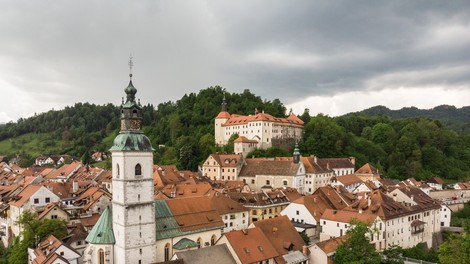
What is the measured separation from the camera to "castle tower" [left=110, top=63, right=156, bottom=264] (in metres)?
37.5

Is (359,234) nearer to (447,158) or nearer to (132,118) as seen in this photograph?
(132,118)

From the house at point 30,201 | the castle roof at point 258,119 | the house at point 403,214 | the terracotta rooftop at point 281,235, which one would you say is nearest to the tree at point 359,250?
the terracotta rooftop at point 281,235

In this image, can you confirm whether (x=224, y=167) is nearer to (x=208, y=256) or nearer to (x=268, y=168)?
(x=268, y=168)

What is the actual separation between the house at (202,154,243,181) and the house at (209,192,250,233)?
30.0 metres

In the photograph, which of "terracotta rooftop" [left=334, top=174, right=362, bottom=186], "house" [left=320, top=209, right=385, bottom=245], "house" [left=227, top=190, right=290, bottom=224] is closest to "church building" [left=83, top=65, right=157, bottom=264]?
"house" [left=227, top=190, right=290, bottom=224]

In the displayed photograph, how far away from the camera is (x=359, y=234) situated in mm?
39031

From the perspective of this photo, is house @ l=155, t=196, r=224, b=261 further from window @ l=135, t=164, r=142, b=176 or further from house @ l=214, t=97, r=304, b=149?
house @ l=214, t=97, r=304, b=149

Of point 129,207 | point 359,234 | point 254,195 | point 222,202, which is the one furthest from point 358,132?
point 129,207

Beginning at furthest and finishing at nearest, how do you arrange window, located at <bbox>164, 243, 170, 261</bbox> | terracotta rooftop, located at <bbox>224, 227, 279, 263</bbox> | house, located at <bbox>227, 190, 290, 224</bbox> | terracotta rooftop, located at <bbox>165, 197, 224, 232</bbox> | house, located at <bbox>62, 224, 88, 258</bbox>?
house, located at <bbox>227, 190, 290, 224</bbox>, house, located at <bbox>62, 224, 88, 258</bbox>, terracotta rooftop, located at <bbox>165, 197, 224, 232</bbox>, window, located at <bbox>164, 243, 170, 261</bbox>, terracotta rooftop, located at <bbox>224, 227, 279, 263</bbox>

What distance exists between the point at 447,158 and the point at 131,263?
111 metres

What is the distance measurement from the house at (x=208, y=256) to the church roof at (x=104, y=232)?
22.4ft

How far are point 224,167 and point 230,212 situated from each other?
113 ft

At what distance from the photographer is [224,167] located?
87938mm

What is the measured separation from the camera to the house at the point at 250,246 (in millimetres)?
38812
